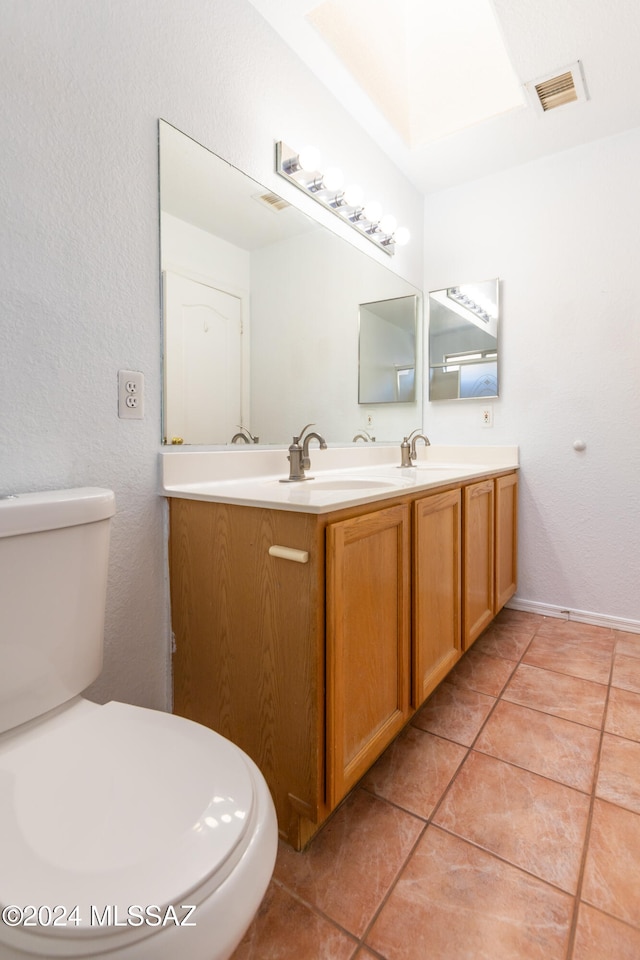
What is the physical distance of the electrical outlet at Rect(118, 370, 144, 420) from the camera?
114 cm

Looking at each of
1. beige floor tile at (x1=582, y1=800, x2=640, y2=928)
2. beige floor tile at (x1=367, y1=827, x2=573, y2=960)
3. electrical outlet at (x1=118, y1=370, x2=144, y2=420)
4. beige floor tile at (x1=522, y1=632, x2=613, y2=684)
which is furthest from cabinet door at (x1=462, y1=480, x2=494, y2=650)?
electrical outlet at (x1=118, y1=370, x2=144, y2=420)

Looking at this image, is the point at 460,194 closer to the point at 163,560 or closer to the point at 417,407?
→ the point at 417,407

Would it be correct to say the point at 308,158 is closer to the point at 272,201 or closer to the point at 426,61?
the point at 272,201

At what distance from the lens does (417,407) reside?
254 centimetres

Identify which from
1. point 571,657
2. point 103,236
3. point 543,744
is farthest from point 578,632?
point 103,236

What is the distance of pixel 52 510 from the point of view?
0.83m

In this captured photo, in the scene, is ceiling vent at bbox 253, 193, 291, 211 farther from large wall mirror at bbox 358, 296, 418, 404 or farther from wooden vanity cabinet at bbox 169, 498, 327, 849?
wooden vanity cabinet at bbox 169, 498, 327, 849

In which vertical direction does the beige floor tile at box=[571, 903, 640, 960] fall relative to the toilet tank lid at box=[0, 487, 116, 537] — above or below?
below

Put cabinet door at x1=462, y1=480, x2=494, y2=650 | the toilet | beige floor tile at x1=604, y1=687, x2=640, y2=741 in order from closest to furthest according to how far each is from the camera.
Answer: the toilet
beige floor tile at x1=604, y1=687, x2=640, y2=741
cabinet door at x1=462, y1=480, x2=494, y2=650

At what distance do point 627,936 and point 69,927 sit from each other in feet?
3.11

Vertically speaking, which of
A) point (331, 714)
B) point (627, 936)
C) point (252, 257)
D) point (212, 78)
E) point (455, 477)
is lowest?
point (627, 936)

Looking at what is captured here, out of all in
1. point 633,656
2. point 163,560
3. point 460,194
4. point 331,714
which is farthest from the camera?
point 460,194

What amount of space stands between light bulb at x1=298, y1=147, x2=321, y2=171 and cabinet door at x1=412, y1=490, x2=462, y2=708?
1231 mm

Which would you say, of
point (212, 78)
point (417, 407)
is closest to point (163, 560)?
point (212, 78)
